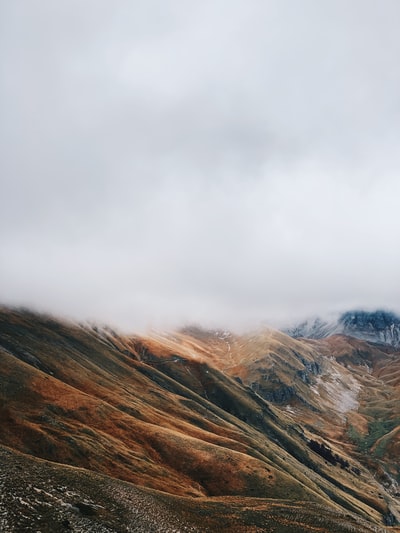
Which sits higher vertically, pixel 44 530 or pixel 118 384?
pixel 44 530

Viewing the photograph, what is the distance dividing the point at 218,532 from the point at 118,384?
117 m

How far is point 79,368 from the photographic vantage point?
159750 millimetres

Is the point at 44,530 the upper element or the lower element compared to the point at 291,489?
upper

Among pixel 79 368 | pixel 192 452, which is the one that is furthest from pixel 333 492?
pixel 79 368

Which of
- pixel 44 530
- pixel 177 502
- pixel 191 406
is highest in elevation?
pixel 44 530

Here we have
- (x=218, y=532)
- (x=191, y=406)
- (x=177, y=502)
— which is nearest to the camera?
(x=218, y=532)

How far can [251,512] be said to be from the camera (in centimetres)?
7144

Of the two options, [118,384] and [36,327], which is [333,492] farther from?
[36,327]

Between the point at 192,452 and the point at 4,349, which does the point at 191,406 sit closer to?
the point at 192,452

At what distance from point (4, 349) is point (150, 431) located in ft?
183

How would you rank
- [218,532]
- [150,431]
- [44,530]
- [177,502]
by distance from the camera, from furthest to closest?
[150,431] → [177,502] → [218,532] → [44,530]

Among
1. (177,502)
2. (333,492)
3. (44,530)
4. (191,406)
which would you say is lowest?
(333,492)

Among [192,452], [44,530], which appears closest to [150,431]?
[192,452]

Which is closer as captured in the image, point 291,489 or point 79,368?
point 291,489
